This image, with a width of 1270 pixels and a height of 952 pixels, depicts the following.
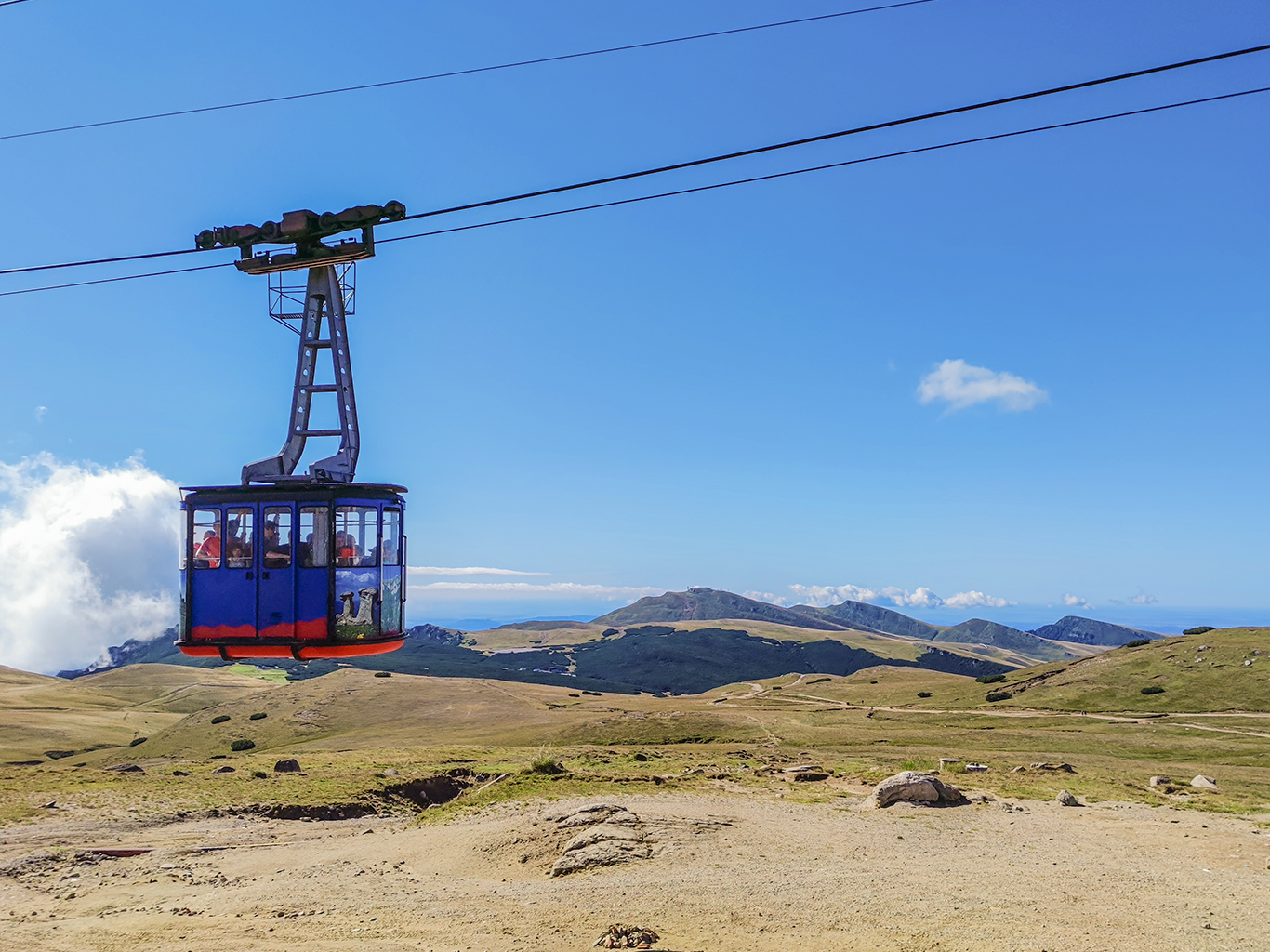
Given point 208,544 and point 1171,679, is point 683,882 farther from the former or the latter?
point 1171,679

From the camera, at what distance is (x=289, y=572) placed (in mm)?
19078

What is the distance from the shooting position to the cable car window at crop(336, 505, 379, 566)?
1898 centimetres

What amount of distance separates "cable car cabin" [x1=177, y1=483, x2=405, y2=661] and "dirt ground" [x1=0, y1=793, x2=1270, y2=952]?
8773 mm

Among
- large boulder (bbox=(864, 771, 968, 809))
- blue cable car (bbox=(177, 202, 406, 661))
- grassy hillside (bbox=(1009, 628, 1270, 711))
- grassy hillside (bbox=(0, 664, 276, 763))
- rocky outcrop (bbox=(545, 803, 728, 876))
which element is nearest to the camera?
blue cable car (bbox=(177, 202, 406, 661))

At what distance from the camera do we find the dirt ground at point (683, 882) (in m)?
20.3

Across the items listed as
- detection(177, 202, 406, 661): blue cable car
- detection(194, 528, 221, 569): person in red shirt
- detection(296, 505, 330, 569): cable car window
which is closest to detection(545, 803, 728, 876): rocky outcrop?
detection(177, 202, 406, 661): blue cable car

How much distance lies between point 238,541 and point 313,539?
6.67ft

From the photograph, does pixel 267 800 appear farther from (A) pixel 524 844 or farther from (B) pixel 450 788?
(A) pixel 524 844

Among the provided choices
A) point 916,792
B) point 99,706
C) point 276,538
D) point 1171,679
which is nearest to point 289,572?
point 276,538

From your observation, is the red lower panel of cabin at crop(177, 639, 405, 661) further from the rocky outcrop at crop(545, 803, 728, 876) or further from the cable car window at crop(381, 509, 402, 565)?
the rocky outcrop at crop(545, 803, 728, 876)

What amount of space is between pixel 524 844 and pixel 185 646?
49.6ft

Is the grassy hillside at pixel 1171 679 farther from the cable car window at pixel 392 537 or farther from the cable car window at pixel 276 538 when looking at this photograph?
the cable car window at pixel 276 538

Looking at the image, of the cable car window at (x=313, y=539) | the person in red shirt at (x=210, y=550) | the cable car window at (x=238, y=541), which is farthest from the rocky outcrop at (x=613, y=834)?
the person in red shirt at (x=210, y=550)

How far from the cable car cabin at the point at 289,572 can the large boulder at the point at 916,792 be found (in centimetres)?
2347
